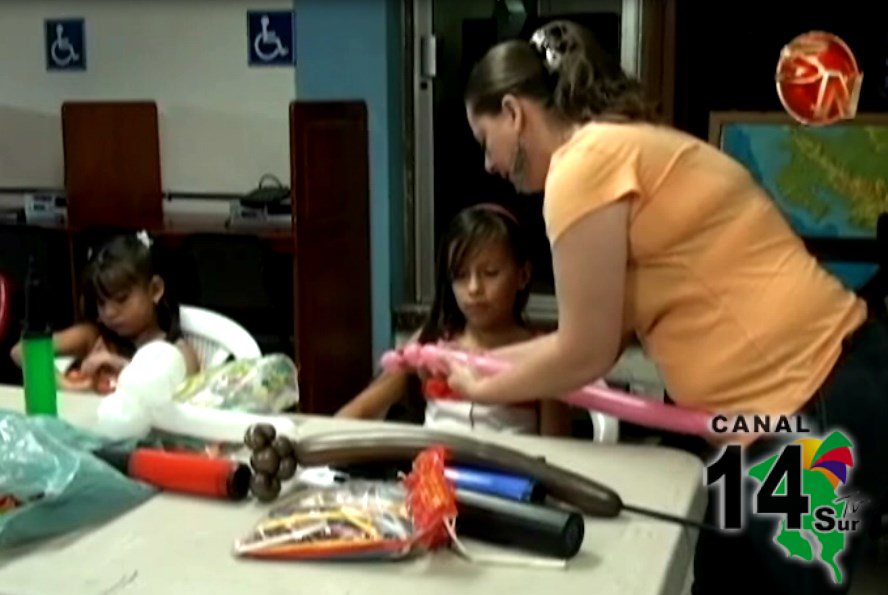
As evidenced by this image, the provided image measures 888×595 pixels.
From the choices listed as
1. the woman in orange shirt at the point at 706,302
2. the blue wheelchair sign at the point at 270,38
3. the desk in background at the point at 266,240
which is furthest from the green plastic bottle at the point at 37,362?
the blue wheelchair sign at the point at 270,38

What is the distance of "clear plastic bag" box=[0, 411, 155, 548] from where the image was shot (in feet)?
4.08

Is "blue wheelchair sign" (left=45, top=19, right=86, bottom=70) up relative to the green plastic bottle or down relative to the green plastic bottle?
up

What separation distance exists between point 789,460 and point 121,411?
911 millimetres

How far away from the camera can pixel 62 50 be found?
13.6ft

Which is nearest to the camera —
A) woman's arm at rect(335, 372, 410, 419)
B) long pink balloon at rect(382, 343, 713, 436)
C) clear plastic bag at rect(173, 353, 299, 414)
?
long pink balloon at rect(382, 343, 713, 436)

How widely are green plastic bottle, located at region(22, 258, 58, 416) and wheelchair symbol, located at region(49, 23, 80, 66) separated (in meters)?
2.72

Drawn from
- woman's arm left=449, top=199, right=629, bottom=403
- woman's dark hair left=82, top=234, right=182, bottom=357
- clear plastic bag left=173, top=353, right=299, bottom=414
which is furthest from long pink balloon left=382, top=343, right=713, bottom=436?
woman's dark hair left=82, top=234, right=182, bottom=357

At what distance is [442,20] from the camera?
3.60 metres

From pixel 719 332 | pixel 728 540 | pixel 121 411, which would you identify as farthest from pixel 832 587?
pixel 121 411

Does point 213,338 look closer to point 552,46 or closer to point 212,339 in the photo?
point 212,339

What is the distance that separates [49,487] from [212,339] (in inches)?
40.8

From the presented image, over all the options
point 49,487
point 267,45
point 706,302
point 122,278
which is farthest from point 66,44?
point 706,302

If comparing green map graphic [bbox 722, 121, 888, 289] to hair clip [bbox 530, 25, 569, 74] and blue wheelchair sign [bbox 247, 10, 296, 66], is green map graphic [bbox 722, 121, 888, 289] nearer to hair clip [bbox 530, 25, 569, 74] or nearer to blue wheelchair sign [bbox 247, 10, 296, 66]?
blue wheelchair sign [bbox 247, 10, 296, 66]

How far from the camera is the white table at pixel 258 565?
1127 mm
